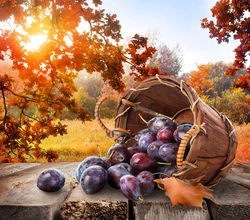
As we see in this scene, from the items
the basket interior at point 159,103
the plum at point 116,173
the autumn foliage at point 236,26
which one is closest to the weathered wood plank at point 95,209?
the plum at point 116,173

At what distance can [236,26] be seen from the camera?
322cm

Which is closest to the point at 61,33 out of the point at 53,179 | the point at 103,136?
the point at 53,179

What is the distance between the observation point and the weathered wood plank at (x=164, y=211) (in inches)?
45.3

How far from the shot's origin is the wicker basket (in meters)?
1.20

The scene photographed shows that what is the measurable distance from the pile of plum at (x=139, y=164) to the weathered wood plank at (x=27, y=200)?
A: 0.13m

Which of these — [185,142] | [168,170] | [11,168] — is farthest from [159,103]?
[11,168]

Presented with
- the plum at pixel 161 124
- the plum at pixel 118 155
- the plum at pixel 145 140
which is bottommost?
the plum at pixel 118 155

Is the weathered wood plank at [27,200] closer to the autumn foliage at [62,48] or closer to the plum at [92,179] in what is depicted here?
the plum at [92,179]

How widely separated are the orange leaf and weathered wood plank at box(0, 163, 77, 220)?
17.4 inches

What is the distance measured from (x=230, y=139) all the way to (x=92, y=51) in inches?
57.8

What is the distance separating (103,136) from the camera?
6145 millimetres

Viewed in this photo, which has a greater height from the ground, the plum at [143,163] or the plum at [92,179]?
the plum at [143,163]

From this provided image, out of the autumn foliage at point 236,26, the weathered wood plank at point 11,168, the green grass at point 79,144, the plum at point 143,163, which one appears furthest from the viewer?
the green grass at point 79,144

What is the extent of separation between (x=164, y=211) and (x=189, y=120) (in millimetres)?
858
